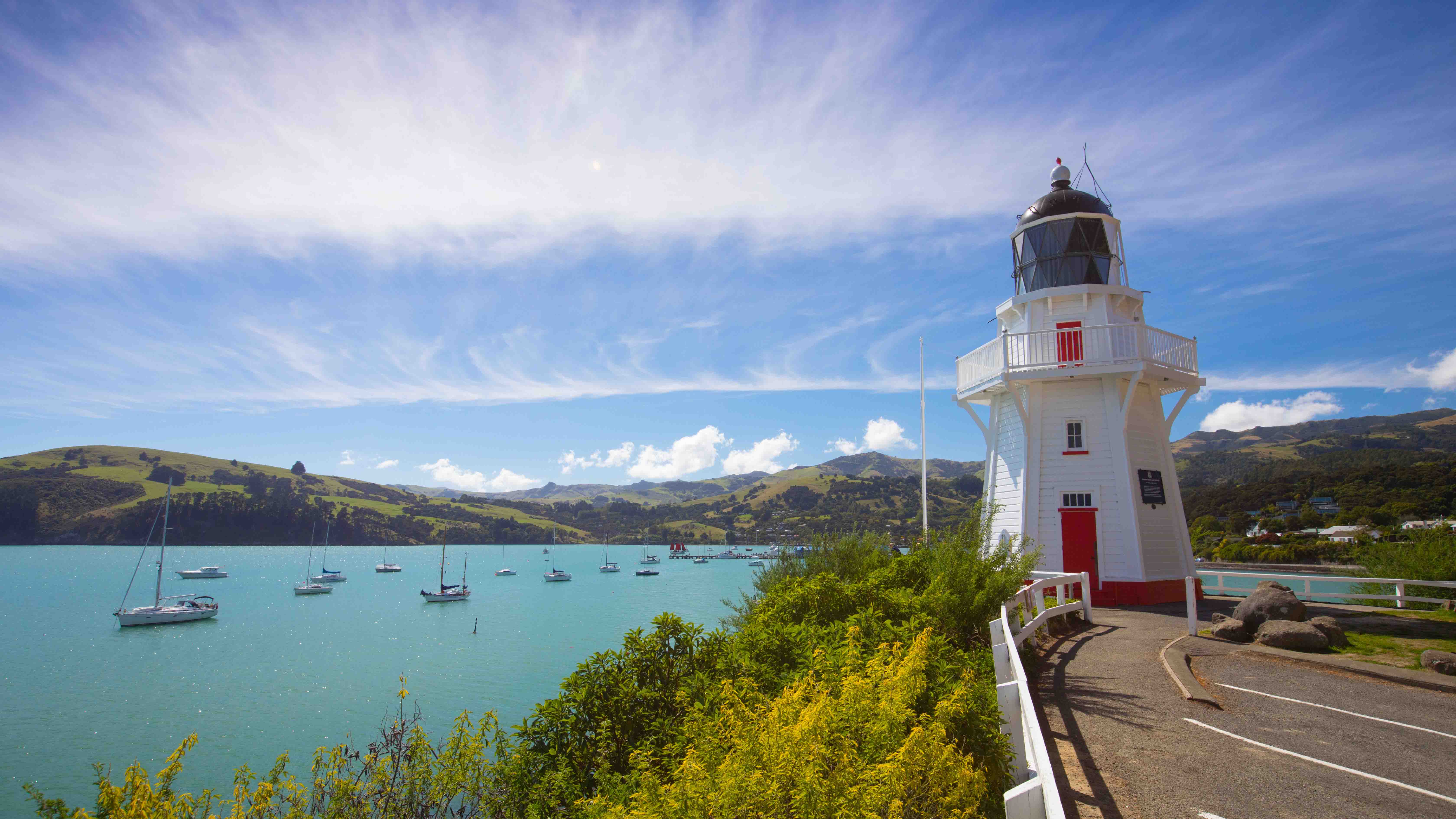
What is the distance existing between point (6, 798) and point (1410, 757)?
30636 mm

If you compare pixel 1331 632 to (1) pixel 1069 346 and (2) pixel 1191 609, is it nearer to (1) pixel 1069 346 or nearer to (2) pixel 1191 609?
(2) pixel 1191 609

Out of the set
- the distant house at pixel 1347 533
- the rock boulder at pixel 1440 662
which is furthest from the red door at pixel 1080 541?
the distant house at pixel 1347 533

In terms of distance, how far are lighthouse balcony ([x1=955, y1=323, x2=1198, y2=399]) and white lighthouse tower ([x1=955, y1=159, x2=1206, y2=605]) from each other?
0.10 feet

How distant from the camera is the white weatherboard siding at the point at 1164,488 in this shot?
54.3 feet

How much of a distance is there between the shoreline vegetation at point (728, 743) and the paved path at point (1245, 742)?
1077mm

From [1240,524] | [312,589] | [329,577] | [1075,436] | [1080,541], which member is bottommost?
[329,577]

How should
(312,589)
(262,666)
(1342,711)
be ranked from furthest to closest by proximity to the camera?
(312,589), (262,666), (1342,711)

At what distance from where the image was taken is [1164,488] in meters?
17.5

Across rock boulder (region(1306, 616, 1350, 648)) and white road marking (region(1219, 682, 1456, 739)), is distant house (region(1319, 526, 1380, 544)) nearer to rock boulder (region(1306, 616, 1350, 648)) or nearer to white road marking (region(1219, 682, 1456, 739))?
rock boulder (region(1306, 616, 1350, 648))

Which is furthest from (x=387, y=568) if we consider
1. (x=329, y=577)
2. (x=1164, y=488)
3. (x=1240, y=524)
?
(x=1164, y=488)

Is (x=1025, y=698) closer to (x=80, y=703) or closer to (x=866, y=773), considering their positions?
(x=866, y=773)

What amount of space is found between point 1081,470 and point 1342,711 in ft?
32.5

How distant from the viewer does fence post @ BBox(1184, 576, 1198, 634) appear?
1130 centimetres

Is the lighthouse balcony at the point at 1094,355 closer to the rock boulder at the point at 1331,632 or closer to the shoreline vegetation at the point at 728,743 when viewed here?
the rock boulder at the point at 1331,632
